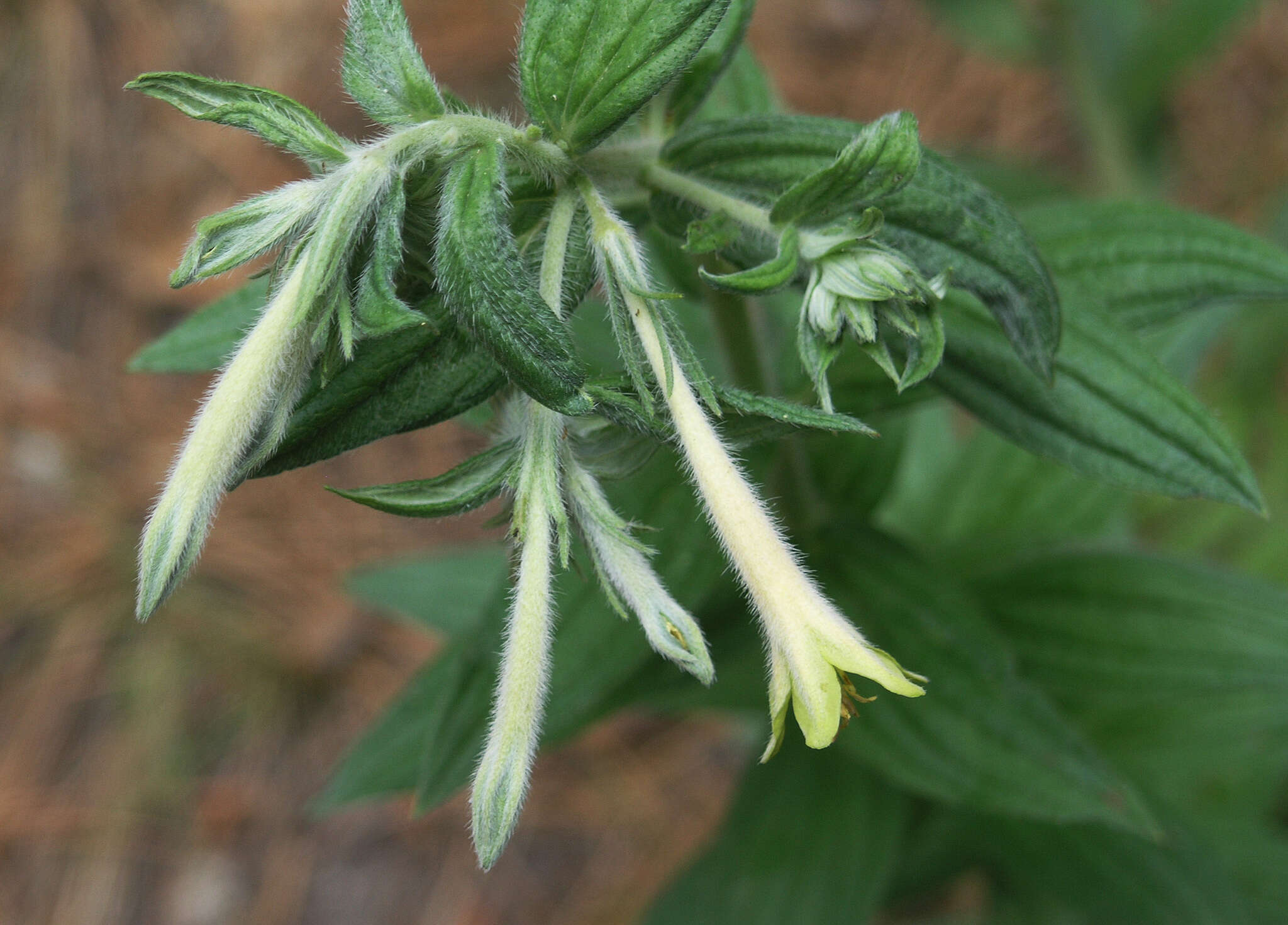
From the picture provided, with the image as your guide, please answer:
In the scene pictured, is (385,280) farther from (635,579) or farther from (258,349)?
(635,579)

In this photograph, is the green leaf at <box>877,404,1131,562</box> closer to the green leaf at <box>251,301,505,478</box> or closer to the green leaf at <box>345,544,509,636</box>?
the green leaf at <box>345,544,509,636</box>

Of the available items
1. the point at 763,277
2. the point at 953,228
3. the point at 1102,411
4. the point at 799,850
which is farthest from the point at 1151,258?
the point at 799,850

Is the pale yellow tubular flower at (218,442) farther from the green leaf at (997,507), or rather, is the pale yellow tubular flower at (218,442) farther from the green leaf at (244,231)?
the green leaf at (997,507)

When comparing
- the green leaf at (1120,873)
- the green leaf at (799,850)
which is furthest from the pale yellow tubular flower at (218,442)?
the green leaf at (1120,873)

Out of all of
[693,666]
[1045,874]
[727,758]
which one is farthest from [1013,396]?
[727,758]

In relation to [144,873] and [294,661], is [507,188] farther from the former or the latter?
[144,873]
